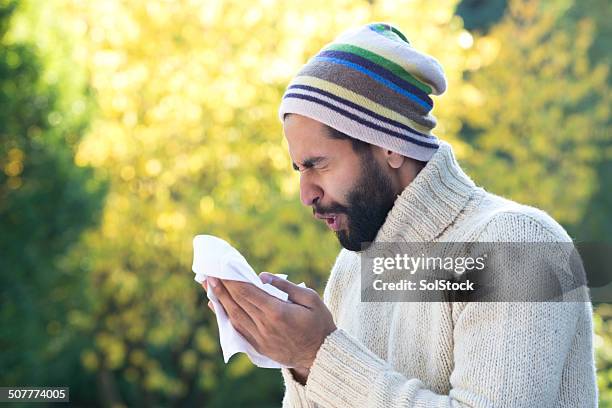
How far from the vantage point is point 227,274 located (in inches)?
74.9

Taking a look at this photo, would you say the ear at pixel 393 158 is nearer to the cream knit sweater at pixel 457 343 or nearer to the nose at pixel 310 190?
the cream knit sweater at pixel 457 343

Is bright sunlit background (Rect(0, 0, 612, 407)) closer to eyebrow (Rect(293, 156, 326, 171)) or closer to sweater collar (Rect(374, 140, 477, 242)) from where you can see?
eyebrow (Rect(293, 156, 326, 171))

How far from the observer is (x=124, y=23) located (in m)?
7.94

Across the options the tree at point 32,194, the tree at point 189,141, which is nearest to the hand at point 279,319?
the tree at point 32,194

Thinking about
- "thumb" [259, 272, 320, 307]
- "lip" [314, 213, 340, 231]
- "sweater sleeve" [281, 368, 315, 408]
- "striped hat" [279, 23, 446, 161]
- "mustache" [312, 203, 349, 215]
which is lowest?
"sweater sleeve" [281, 368, 315, 408]

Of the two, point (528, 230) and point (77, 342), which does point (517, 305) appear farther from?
point (77, 342)

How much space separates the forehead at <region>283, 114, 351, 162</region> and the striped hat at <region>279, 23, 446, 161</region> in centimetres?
2

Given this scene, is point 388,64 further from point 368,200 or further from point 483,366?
point 483,366

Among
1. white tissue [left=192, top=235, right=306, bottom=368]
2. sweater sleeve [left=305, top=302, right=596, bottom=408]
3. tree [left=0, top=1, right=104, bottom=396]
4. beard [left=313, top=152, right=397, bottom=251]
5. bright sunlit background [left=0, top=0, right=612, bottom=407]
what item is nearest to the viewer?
sweater sleeve [left=305, top=302, right=596, bottom=408]

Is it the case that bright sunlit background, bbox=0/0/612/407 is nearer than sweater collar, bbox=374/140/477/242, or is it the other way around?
sweater collar, bbox=374/140/477/242

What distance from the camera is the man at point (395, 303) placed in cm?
183

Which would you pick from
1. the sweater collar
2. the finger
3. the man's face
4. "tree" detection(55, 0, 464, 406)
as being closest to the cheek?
the man's face

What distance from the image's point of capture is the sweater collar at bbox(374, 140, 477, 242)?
2.10 m

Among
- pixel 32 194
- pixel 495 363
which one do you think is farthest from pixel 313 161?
pixel 32 194
